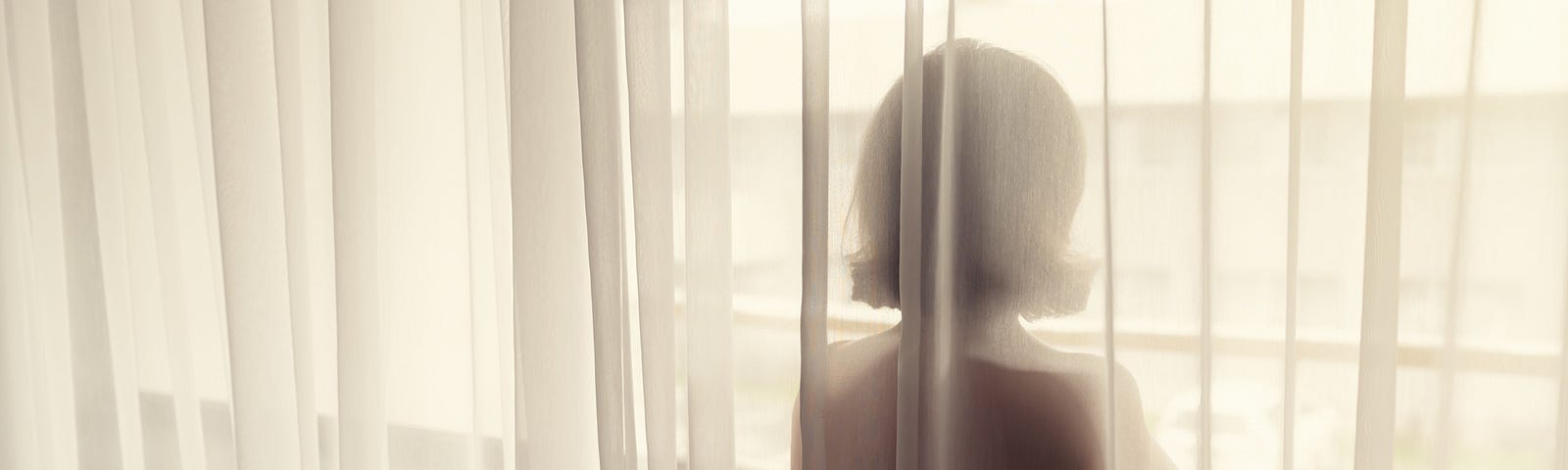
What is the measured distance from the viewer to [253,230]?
1402 millimetres

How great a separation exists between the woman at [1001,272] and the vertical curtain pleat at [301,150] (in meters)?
0.76

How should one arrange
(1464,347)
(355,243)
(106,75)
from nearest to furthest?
(1464,347), (355,243), (106,75)

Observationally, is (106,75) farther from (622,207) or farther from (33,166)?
(622,207)

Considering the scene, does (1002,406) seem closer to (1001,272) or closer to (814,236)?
(1001,272)

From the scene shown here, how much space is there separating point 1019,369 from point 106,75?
1404 mm

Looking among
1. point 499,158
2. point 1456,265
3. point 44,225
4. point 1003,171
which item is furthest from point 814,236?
point 44,225

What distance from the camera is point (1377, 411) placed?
90 centimetres

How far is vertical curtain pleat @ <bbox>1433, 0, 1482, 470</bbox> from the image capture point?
0.85m

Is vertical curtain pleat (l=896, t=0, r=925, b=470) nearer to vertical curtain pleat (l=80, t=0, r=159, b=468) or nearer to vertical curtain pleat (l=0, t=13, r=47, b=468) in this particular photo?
vertical curtain pleat (l=80, t=0, r=159, b=468)

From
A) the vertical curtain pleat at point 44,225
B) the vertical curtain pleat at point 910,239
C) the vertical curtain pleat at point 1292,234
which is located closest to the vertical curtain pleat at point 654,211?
the vertical curtain pleat at point 910,239

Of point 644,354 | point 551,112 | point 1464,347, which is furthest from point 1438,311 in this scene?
point 551,112

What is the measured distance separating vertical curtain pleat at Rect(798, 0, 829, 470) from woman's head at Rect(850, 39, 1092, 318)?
0.18ft

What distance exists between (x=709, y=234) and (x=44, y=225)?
3.91ft

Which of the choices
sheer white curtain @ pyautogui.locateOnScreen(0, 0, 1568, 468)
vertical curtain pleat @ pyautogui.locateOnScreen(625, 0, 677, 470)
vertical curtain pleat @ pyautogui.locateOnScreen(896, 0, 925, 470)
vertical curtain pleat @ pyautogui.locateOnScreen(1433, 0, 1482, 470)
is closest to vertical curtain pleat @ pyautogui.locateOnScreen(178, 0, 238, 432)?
sheer white curtain @ pyautogui.locateOnScreen(0, 0, 1568, 468)
